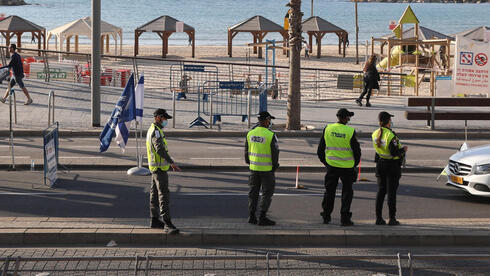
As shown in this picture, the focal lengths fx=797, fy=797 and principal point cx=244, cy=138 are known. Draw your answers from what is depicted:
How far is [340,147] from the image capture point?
11039 millimetres

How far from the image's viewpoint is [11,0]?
184 meters

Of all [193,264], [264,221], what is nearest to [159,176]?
[264,221]

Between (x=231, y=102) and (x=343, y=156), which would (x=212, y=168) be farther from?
(x=231, y=102)

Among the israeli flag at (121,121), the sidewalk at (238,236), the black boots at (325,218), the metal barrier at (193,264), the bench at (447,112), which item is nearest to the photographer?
the metal barrier at (193,264)

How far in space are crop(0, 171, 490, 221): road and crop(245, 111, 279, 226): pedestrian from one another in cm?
70

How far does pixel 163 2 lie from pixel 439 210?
7061 inches

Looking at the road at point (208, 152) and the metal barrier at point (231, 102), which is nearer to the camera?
the road at point (208, 152)

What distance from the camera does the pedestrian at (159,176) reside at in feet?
34.9

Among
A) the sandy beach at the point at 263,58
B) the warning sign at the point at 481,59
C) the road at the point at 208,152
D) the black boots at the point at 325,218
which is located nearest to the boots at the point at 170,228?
the black boots at the point at 325,218

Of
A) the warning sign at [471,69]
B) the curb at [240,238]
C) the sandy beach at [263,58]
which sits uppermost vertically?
the sandy beach at [263,58]

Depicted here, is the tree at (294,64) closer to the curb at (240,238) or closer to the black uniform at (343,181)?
the black uniform at (343,181)

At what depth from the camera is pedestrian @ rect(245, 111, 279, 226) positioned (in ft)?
36.0

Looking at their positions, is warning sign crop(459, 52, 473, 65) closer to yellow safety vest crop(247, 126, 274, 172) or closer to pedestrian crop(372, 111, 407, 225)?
pedestrian crop(372, 111, 407, 225)

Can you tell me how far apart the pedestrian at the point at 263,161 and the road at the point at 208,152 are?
5.09 metres
